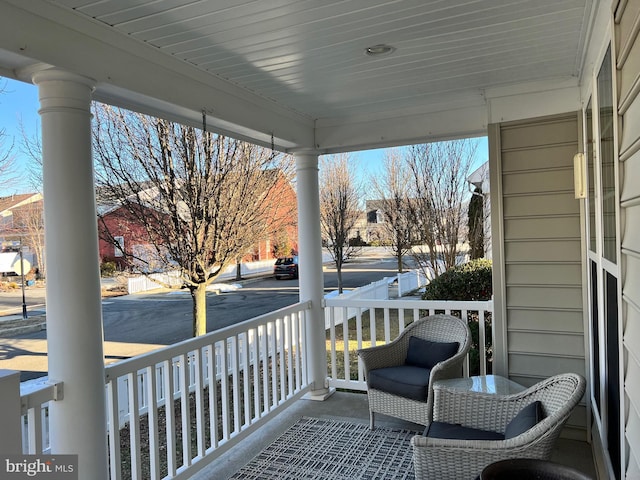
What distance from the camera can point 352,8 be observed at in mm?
2072

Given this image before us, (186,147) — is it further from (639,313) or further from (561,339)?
(639,313)

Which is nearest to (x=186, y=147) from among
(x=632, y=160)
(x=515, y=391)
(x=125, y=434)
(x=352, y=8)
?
(x=125, y=434)

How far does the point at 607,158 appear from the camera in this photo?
6.97ft

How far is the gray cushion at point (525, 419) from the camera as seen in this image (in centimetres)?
209

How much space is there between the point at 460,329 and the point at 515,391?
80 cm

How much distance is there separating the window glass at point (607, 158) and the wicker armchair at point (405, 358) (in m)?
1.41

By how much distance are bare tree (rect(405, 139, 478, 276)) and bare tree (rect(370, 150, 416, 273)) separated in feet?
0.57

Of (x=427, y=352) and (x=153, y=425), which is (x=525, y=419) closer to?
(x=427, y=352)

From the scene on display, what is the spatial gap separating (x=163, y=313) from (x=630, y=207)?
19.6ft

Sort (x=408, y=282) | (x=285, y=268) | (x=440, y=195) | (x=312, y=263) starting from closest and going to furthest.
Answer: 1. (x=312, y=263)
2. (x=440, y=195)
3. (x=408, y=282)
4. (x=285, y=268)

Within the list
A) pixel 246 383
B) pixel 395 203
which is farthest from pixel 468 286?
pixel 395 203

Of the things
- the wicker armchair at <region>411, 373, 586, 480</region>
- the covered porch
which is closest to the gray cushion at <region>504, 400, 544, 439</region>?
the wicker armchair at <region>411, 373, 586, 480</region>

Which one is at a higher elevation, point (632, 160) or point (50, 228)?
point (632, 160)

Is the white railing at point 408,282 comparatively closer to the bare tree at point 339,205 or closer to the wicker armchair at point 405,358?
the bare tree at point 339,205
